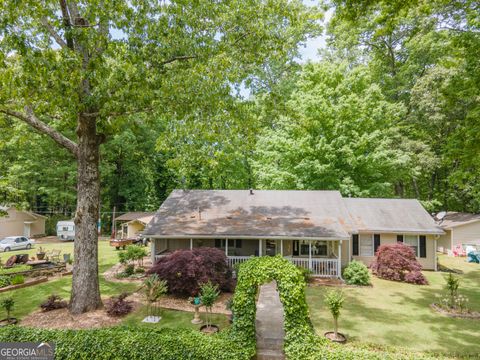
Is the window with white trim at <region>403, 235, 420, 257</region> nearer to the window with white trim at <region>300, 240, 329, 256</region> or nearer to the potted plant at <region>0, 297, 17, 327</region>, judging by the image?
the window with white trim at <region>300, 240, 329, 256</region>

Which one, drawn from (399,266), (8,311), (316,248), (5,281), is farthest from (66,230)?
(399,266)

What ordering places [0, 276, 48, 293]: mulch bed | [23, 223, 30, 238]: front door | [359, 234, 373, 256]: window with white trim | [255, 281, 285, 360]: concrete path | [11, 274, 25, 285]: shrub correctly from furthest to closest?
[23, 223, 30, 238]: front door < [359, 234, 373, 256]: window with white trim < [11, 274, 25, 285]: shrub < [0, 276, 48, 293]: mulch bed < [255, 281, 285, 360]: concrete path

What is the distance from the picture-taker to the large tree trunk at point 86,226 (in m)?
10.7

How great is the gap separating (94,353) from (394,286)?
46.2 ft

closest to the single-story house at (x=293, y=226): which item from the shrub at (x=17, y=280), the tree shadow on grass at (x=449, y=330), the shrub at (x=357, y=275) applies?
the shrub at (x=357, y=275)

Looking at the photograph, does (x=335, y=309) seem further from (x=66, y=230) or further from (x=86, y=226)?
(x=66, y=230)

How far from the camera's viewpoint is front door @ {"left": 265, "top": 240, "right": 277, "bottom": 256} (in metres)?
18.5

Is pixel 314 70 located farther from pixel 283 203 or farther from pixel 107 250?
pixel 107 250

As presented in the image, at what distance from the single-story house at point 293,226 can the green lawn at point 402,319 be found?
3.16 metres

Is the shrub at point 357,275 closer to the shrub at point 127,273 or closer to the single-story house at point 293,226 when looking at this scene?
the single-story house at point 293,226

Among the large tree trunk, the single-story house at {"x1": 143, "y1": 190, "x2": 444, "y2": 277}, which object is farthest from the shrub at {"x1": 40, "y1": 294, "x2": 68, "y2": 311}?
the single-story house at {"x1": 143, "y1": 190, "x2": 444, "y2": 277}

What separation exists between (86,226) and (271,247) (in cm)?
1126

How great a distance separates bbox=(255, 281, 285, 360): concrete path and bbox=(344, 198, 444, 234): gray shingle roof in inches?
368

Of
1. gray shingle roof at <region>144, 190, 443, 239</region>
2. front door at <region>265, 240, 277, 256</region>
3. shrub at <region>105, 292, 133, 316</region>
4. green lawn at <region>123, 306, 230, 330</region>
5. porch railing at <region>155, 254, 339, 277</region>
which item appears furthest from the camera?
front door at <region>265, 240, 277, 256</region>
